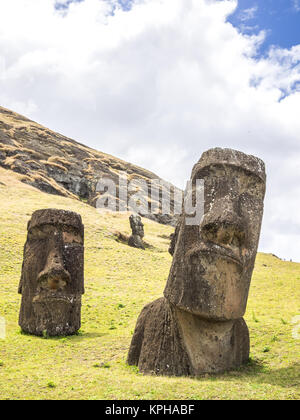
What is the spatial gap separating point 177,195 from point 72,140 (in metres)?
25.6

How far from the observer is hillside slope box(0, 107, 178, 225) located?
2211 inches

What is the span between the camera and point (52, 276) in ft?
37.6

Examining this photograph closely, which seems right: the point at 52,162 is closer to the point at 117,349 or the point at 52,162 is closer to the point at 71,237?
the point at 71,237

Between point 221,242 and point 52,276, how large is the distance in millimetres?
5823

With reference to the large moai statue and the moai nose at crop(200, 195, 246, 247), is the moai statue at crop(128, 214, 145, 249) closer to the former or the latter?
the large moai statue

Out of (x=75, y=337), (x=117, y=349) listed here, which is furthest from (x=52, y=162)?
(x=117, y=349)

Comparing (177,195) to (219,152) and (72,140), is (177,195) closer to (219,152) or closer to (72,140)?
(72,140)

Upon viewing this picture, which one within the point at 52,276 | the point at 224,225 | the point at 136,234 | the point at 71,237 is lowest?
the point at 52,276

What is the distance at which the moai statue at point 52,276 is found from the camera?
1162 cm

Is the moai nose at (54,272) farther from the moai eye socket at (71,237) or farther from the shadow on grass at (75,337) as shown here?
the shadow on grass at (75,337)

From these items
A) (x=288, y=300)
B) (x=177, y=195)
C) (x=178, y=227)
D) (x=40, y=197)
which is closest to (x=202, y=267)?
(x=178, y=227)

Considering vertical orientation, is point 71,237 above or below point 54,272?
above

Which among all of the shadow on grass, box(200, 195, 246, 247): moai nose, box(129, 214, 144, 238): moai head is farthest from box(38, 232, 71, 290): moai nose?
box(129, 214, 144, 238): moai head

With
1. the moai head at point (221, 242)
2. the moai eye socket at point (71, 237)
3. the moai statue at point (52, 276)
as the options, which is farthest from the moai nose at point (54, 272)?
the moai head at point (221, 242)
